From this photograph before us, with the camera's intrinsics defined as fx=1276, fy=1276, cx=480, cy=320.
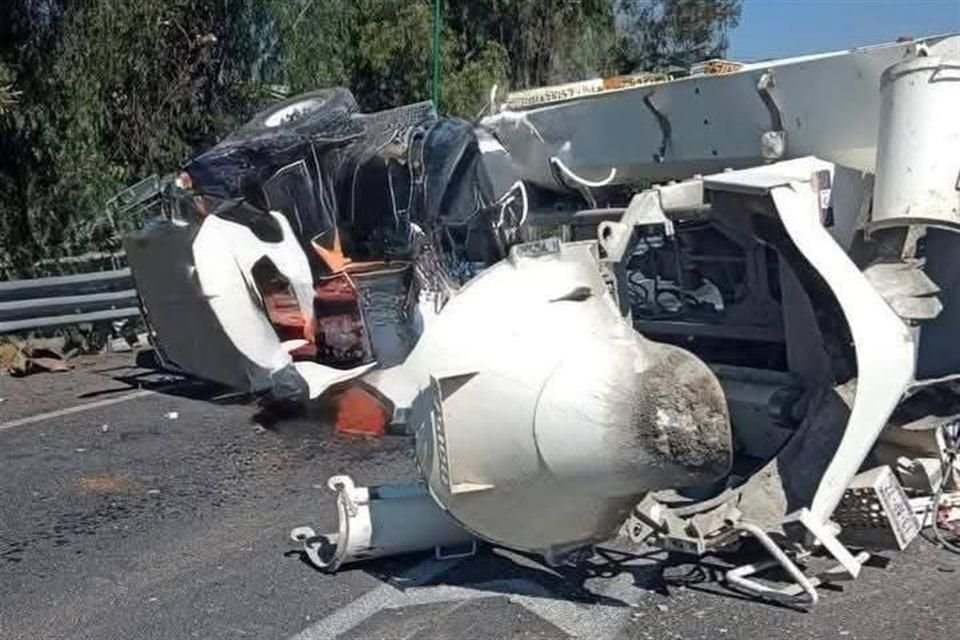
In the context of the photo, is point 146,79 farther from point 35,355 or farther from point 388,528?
point 388,528

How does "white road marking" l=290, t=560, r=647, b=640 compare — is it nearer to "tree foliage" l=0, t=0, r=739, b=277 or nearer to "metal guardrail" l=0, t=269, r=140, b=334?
"metal guardrail" l=0, t=269, r=140, b=334

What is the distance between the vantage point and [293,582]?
15.7 ft

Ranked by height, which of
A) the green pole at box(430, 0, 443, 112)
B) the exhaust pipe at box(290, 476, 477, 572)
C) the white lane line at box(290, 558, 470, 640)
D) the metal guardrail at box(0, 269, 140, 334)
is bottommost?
the white lane line at box(290, 558, 470, 640)

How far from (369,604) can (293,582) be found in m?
0.39

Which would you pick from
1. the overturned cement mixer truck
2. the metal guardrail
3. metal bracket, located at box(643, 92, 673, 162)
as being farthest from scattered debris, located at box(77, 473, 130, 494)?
the metal guardrail

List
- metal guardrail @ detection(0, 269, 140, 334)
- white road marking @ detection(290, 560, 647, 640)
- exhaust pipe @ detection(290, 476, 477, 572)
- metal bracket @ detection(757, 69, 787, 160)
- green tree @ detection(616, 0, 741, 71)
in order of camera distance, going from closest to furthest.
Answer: white road marking @ detection(290, 560, 647, 640) → exhaust pipe @ detection(290, 476, 477, 572) → metal bracket @ detection(757, 69, 787, 160) → metal guardrail @ detection(0, 269, 140, 334) → green tree @ detection(616, 0, 741, 71)

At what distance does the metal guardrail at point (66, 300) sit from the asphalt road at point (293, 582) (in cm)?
344

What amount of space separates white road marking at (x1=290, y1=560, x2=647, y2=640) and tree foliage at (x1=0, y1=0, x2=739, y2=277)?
720 centimetres

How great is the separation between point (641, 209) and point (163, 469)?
3084 mm

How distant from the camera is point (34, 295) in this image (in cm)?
990

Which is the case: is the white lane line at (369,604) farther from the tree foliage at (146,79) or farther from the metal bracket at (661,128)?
the tree foliage at (146,79)

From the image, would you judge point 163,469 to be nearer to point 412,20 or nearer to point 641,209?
point 641,209

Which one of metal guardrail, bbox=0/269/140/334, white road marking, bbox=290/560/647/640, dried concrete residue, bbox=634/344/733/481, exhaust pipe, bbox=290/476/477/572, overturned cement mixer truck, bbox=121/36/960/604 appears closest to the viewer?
dried concrete residue, bbox=634/344/733/481

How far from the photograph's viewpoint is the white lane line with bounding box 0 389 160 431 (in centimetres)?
770
